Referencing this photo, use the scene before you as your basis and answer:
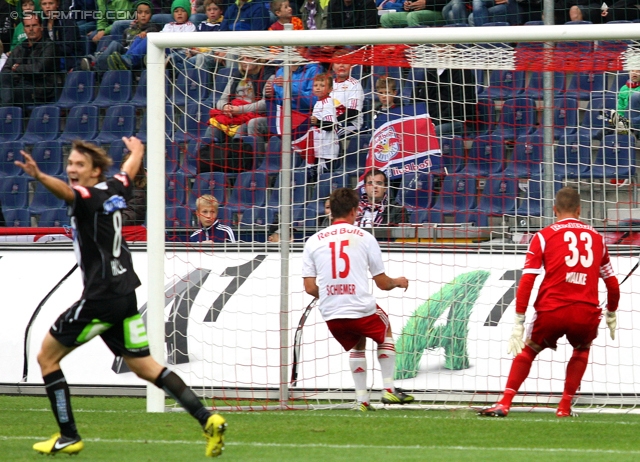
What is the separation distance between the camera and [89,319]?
5875mm

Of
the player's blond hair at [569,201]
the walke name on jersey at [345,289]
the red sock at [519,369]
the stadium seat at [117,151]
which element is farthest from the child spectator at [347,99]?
the stadium seat at [117,151]

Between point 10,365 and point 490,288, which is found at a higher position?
point 490,288

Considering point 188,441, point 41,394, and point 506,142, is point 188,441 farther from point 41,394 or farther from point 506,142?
point 506,142

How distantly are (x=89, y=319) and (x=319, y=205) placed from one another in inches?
200

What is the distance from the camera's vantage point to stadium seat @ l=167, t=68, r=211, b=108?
9812mm

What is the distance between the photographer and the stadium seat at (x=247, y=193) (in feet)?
34.7

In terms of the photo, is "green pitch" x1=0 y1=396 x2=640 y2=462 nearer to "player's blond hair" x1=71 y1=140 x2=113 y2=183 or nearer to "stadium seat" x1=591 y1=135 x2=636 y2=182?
"player's blond hair" x1=71 y1=140 x2=113 y2=183

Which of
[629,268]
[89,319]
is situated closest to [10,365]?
[89,319]

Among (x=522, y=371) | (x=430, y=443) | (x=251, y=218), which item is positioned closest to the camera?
(x=430, y=443)

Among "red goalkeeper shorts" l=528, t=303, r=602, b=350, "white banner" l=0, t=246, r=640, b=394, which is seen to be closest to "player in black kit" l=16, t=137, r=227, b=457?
"red goalkeeper shorts" l=528, t=303, r=602, b=350

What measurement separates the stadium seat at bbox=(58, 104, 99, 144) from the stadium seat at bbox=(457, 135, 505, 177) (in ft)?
17.0

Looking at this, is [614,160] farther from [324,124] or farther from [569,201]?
[324,124]

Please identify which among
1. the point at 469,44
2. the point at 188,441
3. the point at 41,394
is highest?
the point at 469,44

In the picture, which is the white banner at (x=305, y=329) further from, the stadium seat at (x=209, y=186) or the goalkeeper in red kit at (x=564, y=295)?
the goalkeeper in red kit at (x=564, y=295)
